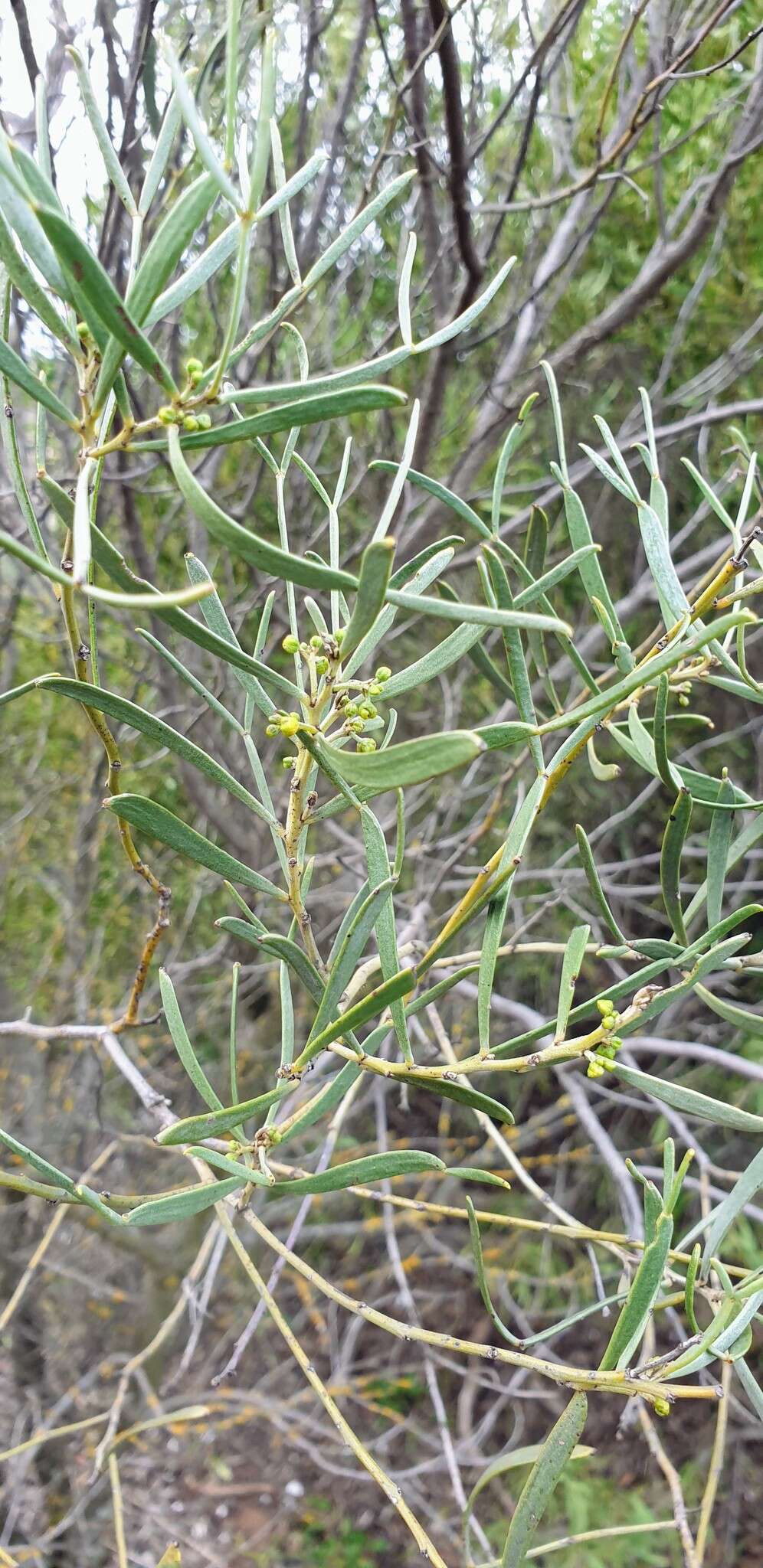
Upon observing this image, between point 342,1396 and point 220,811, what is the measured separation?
113 cm

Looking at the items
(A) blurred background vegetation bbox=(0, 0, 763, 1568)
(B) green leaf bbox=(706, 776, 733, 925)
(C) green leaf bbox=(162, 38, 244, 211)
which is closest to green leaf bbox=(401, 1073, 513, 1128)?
(B) green leaf bbox=(706, 776, 733, 925)

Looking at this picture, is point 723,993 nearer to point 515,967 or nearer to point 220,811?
point 515,967

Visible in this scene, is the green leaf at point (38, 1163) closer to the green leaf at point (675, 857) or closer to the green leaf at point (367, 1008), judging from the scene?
the green leaf at point (367, 1008)

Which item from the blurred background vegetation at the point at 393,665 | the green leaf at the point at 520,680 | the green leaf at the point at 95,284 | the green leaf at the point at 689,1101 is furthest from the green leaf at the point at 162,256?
the blurred background vegetation at the point at 393,665

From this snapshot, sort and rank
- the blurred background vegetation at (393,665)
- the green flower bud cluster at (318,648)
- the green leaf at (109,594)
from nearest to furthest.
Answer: the green leaf at (109,594), the green flower bud cluster at (318,648), the blurred background vegetation at (393,665)

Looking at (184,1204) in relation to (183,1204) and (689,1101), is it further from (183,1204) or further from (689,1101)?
(689,1101)

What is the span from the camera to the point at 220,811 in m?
1.11

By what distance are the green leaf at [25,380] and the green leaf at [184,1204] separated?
20 cm

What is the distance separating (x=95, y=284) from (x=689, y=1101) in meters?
0.27

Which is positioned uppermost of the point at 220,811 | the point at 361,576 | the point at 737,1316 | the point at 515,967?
the point at 361,576

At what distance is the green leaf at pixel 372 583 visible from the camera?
18 centimetres

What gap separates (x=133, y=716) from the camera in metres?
0.24

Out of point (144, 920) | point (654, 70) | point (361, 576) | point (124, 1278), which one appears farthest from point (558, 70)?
point (124, 1278)

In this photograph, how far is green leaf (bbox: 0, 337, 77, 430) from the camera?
7.8 inches
